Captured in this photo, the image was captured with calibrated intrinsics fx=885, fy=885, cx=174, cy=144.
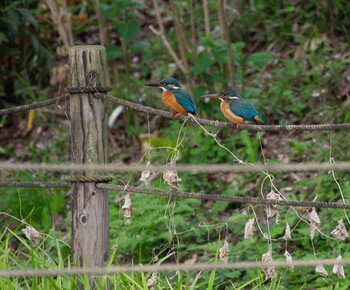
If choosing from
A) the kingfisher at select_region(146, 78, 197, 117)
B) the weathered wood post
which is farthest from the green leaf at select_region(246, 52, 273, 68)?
the weathered wood post

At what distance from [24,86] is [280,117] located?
99.8 inches

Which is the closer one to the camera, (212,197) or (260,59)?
(212,197)

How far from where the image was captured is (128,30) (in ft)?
24.3

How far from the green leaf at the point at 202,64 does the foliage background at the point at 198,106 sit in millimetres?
11

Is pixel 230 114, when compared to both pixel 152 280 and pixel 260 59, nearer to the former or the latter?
pixel 152 280

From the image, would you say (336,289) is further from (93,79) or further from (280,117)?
(280,117)

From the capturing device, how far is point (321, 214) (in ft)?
19.6

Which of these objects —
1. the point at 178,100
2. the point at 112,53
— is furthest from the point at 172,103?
the point at 112,53

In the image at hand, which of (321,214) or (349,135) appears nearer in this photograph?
(321,214)

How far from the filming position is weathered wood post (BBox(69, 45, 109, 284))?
4.16m

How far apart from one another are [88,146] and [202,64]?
2.91 metres

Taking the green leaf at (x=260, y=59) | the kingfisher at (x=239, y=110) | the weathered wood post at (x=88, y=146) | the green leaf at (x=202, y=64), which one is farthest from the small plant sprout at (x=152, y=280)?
the green leaf at (x=260, y=59)

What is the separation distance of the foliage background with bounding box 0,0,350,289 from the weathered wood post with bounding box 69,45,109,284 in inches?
44.6

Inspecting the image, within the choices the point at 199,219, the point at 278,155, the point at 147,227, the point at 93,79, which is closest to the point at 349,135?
the point at 278,155
